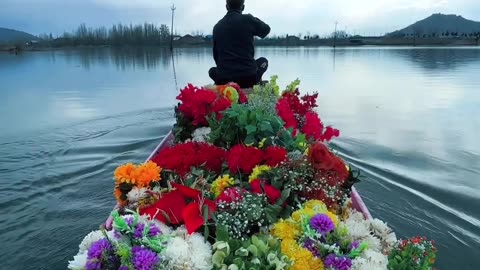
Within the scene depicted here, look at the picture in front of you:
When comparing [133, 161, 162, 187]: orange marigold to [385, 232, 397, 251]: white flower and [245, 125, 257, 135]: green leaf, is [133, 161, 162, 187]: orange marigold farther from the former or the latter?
[385, 232, 397, 251]: white flower

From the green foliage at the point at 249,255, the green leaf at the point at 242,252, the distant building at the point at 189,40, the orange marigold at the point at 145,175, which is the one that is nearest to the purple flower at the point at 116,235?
the green foliage at the point at 249,255

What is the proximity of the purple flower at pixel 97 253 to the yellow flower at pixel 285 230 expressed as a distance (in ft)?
2.76

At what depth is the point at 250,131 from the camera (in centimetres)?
320

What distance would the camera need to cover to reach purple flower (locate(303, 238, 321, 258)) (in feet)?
6.49

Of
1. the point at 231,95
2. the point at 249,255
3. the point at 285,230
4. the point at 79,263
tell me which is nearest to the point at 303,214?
the point at 285,230

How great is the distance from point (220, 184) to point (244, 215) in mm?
469

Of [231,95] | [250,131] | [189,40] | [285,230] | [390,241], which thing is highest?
[189,40]

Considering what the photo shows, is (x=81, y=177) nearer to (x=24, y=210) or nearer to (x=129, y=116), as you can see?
(x=24, y=210)

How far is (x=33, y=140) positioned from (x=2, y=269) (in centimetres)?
447

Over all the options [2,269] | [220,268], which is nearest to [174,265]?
[220,268]

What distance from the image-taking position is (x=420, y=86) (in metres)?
13.8

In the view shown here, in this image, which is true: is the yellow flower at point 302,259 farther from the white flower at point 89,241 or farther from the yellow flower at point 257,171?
the white flower at point 89,241

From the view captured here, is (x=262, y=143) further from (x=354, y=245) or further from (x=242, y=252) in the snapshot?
(x=242, y=252)

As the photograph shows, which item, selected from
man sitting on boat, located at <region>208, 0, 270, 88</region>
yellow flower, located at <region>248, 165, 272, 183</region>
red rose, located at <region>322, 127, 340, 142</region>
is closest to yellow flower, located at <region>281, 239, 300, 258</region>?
yellow flower, located at <region>248, 165, 272, 183</region>
